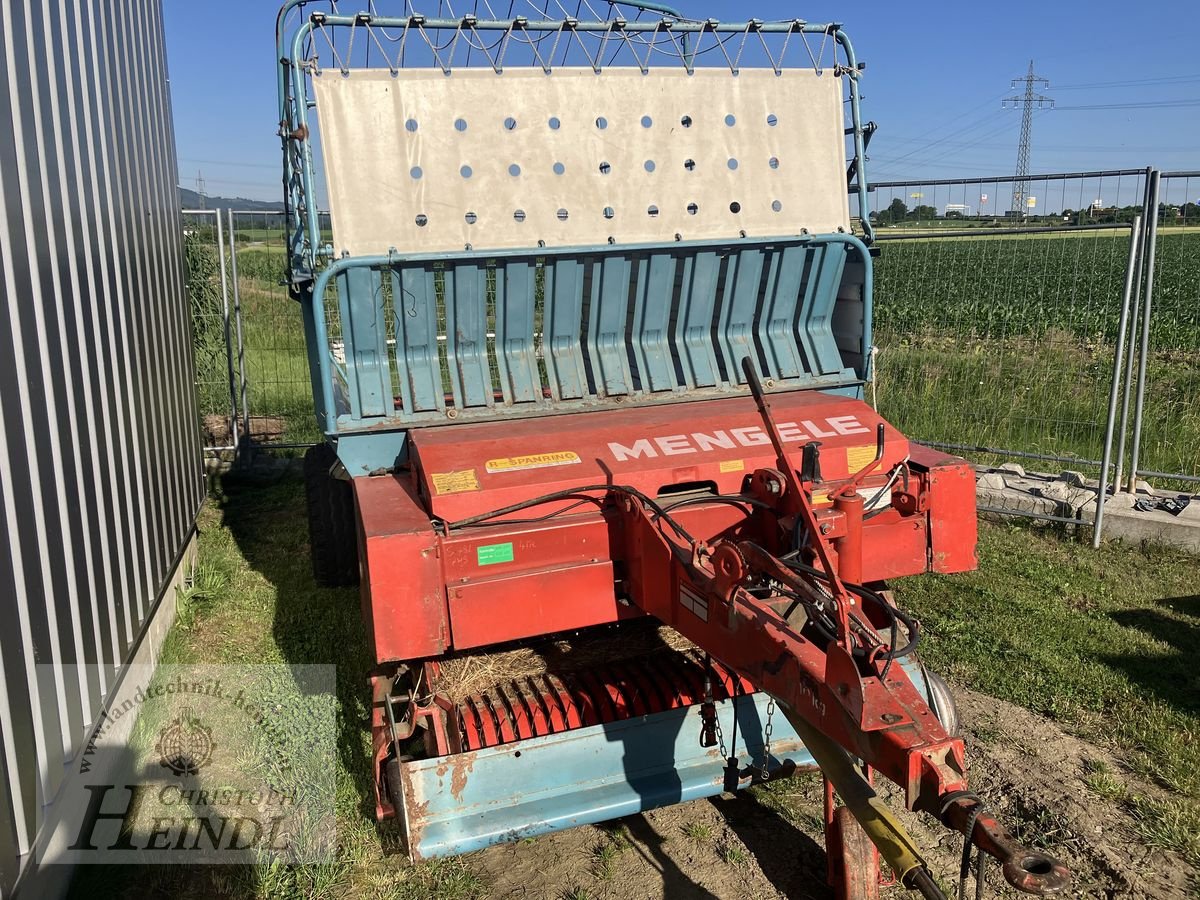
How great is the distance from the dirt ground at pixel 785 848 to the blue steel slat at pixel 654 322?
1.99 m

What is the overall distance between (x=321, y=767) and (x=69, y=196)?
2710 mm

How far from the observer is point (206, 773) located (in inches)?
163

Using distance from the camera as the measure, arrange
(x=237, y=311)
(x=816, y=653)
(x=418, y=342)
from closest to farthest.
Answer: (x=816, y=653) < (x=418, y=342) < (x=237, y=311)

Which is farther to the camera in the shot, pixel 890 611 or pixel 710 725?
pixel 710 725

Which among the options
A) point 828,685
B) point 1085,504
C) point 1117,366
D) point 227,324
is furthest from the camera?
point 227,324

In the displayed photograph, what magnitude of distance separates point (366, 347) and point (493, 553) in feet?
4.26

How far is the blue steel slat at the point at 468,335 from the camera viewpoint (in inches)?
171

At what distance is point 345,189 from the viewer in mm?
4062

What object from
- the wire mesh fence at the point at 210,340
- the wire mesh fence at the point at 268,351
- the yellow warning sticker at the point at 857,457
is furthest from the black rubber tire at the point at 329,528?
the wire mesh fence at the point at 210,340

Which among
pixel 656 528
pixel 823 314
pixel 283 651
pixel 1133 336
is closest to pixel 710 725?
pixel 656 528

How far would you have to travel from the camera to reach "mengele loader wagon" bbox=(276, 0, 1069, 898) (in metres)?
3.28

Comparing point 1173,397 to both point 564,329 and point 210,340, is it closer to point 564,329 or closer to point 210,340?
point 564,329

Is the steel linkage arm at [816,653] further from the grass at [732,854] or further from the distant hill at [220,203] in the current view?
the distant hill at [220,203]

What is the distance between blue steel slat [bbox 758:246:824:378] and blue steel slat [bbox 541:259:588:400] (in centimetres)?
99
